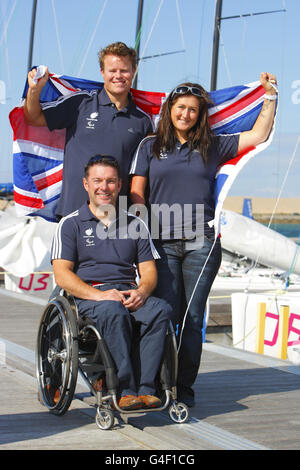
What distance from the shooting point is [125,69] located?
4199 millimetres

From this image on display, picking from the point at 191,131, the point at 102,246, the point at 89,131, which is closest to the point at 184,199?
the point at 191,131

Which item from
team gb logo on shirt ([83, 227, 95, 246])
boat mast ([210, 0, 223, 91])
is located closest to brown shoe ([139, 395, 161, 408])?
team gb logo on shirt ([83, 227, 95, 246])

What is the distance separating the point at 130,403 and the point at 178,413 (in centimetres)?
36

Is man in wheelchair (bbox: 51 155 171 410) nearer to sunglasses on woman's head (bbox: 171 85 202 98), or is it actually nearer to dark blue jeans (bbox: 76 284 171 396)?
dark blue jeans (bbox: 76 284 171 396)

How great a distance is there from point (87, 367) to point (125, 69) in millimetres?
1649

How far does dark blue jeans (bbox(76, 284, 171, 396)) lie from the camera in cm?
370

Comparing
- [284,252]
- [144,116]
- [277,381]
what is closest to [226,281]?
[284,252]

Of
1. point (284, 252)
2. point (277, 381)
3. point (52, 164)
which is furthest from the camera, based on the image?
point (284, 252)

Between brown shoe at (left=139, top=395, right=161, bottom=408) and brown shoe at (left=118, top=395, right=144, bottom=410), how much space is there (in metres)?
0.03

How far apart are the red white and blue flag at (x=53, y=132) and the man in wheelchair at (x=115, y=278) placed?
587 mm

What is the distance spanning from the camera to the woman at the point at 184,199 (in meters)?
4.19

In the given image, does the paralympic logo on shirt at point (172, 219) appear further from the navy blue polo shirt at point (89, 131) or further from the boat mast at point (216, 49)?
the boat mast at point (216, 49)

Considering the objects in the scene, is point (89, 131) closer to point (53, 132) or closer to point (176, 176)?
point (53, 132)

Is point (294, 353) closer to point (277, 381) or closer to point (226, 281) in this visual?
point (277, 381)
